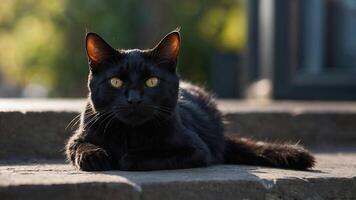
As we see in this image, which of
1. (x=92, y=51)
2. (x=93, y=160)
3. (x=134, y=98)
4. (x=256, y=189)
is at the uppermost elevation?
(x=92, y=51)

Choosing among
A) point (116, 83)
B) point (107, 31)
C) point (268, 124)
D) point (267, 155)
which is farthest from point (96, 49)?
point (107, 31)

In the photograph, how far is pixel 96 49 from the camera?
→ 376 centimetres

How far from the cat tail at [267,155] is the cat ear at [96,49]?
3.65 feet

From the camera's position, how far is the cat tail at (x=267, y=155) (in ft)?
13.0

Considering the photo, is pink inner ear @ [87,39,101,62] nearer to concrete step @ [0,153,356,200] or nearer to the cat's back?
concrete step @ [0,153,356,200]

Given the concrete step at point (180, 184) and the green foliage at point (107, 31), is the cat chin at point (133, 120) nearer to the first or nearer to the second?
the concrete step at point (180, 184)

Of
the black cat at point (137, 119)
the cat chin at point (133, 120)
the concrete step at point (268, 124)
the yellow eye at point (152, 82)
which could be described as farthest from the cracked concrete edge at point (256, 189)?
the concrete step at point (268, 124)

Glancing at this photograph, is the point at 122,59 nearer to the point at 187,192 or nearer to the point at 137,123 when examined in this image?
the point at 137,123

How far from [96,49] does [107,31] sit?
12.2 m

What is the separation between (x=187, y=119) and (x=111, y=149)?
0.69m

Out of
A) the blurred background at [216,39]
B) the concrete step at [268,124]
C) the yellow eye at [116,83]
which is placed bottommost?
the concrete step at [268,124]

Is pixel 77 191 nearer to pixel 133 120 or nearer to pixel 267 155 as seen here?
pixel 133 120

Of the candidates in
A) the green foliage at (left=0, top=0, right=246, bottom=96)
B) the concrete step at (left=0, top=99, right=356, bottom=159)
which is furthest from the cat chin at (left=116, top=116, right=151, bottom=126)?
the green foliage at (left=0, top=0, right=246, bottom=96)

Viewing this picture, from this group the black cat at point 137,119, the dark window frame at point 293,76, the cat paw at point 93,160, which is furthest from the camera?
the dark window frame at point 293,76
